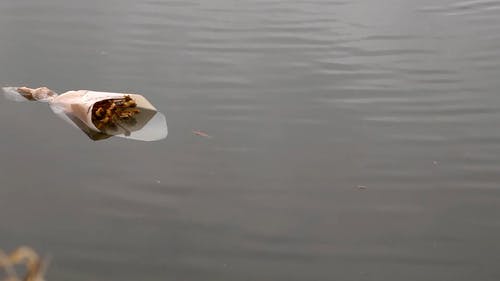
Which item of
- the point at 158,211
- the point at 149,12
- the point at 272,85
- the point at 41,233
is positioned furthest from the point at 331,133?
the point at 149,12

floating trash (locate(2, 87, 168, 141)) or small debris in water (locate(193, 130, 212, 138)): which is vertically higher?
floating trash (locate(2, 87, 168, 141))

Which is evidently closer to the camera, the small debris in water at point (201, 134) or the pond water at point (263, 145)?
the pond water at point (263, 145)

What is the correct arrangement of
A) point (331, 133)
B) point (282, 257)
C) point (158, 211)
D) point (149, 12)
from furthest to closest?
point (149, 12)
point (331, 133)
point (158, 211)
point (282, 257)

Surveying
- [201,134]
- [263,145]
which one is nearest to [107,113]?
[201,134]

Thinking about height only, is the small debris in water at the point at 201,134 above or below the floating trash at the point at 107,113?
below

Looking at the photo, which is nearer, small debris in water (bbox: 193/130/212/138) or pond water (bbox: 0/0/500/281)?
pond water (bbox: 0/0/500/281)

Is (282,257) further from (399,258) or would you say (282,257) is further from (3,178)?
(3,178)

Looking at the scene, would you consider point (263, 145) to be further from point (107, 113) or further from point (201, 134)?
point (107, 113)
